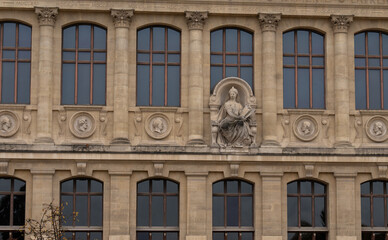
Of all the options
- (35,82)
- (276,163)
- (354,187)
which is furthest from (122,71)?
(354,187)

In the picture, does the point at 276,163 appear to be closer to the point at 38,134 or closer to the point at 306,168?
the point at 306,168

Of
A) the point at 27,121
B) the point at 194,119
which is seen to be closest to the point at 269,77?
the point at 194,119

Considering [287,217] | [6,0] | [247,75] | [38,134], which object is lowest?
[287,217]

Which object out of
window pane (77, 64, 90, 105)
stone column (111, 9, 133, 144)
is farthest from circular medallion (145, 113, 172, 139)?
window pane (77, 64, 90, 105)

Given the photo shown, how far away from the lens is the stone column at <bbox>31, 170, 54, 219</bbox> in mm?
38531

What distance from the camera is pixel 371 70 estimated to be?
41094 mm

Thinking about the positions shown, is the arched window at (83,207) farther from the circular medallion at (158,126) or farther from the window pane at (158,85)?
the window pane at (158,85)

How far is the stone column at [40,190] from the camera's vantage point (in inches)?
1517

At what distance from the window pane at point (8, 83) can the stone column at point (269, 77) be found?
972 centimetres

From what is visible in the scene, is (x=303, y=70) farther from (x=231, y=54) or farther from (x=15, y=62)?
(x=15, y=62)

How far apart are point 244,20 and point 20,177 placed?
10.6 metres

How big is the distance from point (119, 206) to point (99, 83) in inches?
194

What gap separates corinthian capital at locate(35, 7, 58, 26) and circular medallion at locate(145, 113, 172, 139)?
534 centimetres

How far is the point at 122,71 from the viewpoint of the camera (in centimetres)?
3959
